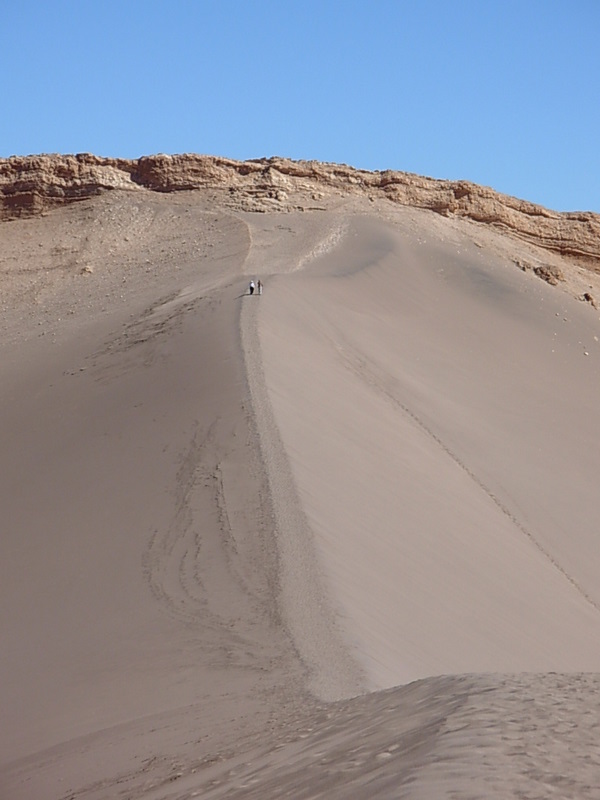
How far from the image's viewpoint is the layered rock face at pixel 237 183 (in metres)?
28.1

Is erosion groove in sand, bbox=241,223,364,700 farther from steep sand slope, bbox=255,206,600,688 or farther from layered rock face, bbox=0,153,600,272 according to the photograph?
layered rock face, bbox=0,153,600,272

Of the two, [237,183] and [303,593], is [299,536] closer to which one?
[303,593]

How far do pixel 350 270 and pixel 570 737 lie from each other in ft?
60.8

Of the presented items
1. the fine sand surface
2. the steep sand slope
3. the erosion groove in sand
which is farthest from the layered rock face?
the erosion groove in sand

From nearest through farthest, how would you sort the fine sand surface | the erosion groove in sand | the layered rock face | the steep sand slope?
1. the fine sand surface
2. the erosion groove in sand
3. the steep sand slope
4. the layered rock face

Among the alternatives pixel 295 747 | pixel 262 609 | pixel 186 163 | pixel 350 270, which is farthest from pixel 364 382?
pixel 186 163

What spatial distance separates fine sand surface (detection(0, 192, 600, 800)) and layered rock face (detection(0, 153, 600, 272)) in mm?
4334

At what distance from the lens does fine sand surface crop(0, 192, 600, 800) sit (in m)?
5.77

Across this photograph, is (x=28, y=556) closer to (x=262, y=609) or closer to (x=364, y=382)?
(x=262, y=609)

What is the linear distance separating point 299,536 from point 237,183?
795 inches

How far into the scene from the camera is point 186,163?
2830 cm

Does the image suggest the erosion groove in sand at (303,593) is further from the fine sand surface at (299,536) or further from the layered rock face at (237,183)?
the layered rock face at (237,183)

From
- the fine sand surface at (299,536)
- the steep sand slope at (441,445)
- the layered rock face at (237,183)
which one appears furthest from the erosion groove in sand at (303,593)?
the layered rock face at (237,183)

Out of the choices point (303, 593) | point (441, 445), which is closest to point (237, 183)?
point (441, 445)
